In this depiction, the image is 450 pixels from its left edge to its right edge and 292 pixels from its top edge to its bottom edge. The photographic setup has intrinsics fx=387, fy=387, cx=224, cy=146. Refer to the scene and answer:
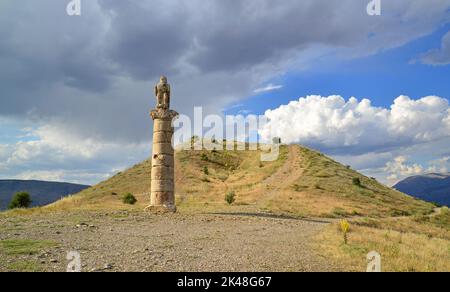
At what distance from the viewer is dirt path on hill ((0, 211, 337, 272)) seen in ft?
31.2

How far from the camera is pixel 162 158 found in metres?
23.0

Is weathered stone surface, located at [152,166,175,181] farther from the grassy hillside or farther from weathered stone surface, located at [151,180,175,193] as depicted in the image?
the grassy hillside

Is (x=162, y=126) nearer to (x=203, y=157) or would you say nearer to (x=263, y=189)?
(x=263, y=189)

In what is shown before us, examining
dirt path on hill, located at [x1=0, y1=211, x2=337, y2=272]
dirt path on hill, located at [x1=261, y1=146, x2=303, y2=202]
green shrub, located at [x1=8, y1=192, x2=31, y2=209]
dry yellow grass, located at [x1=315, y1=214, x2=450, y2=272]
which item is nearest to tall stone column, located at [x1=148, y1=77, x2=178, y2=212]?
dirt path on hill, located at [x1=0, y1=211, x2=337, y2=272]

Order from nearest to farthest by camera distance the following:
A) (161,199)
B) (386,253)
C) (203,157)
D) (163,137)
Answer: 1. (386,253)
2. (161,199)
3. (163,137)
4. (203,157)

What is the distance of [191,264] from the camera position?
9.63 metres

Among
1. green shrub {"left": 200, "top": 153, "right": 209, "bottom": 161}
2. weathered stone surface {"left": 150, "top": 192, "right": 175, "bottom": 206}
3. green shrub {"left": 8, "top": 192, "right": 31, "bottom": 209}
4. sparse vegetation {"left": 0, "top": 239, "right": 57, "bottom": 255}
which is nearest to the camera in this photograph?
sparse vegetation {"left": 0, "top": 239, "right": 57, "bottom": 255}

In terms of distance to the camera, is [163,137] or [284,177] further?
[284,177]

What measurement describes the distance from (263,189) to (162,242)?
28974 millimetres

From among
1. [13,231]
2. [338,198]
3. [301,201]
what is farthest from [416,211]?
[13,231]

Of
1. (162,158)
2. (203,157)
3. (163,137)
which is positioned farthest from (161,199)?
(203,157)
